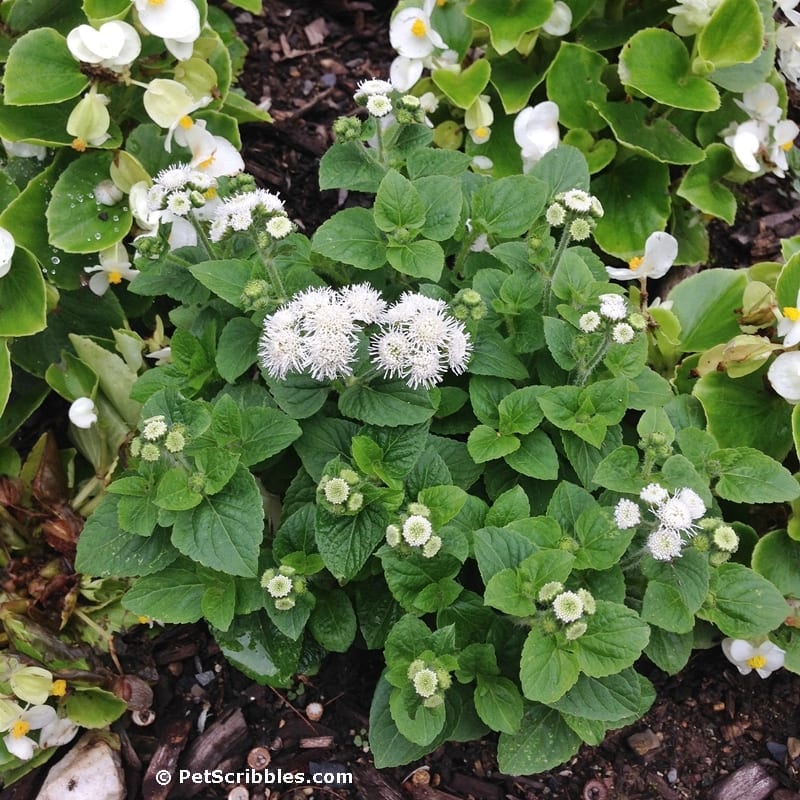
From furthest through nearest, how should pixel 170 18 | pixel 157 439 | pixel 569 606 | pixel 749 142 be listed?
pixel 749 142, pixel 170 18, pixel 157 439, pixel 569 606

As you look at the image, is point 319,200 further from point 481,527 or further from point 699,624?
point 699,624

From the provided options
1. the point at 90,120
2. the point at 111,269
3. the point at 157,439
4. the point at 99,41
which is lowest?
the point at 111,269

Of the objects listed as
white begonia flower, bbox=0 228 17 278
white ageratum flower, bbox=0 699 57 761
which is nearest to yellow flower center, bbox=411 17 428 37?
white begonia flower, bbox=0 228 17 278

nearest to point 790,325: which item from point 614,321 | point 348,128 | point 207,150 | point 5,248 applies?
point 614,321

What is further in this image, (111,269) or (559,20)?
(559,20)

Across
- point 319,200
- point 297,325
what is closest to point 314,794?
point 297,325

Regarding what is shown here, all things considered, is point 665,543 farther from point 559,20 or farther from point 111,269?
point 559,20
